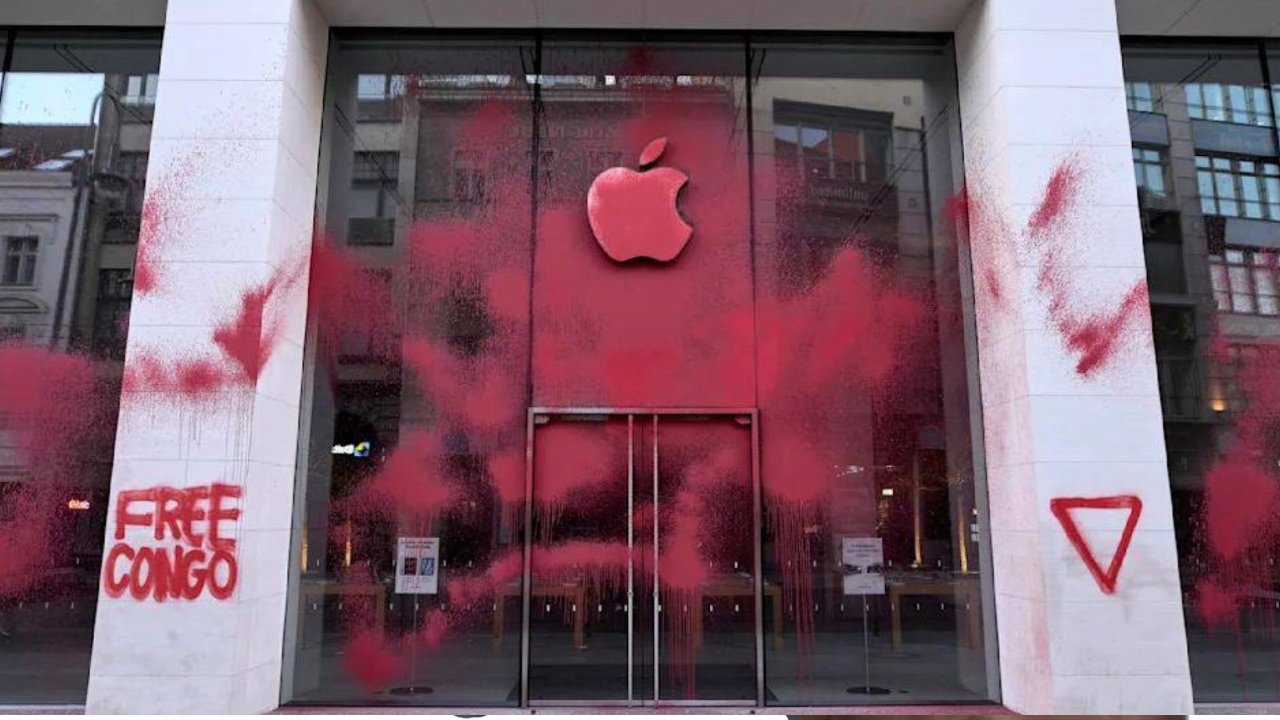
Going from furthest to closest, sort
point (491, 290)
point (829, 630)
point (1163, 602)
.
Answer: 1. point (491, 290)
2. point (829, 630)
3. point (1163, 602)

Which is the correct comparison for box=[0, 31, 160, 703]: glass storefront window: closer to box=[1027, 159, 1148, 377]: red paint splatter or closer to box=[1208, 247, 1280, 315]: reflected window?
box=[1027, 159, 1148, 377]: red paint splatter

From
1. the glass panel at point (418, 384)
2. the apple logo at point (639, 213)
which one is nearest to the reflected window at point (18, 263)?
the glass panel at point (418, 384)

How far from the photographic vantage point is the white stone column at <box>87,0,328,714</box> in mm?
7098

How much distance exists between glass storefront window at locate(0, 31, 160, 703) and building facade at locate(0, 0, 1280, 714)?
0.13 feet

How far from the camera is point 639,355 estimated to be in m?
8.50

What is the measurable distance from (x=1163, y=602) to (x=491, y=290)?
634 cm

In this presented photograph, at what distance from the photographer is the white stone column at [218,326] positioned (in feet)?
23.3

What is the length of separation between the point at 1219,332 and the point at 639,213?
565 cm

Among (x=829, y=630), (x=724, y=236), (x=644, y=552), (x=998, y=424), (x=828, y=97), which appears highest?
(x=828, y=97)

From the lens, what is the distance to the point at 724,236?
8.73 metres

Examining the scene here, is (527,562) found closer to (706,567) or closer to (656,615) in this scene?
(656,615)

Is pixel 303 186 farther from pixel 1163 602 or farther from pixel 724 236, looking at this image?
pixel 1163 602

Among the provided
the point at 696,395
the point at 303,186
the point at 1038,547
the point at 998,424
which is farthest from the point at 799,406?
the point at 303,186

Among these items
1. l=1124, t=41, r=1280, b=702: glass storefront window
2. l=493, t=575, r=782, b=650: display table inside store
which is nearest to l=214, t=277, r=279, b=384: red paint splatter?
l=493, t=575, r=782, b=650: display table inside store
